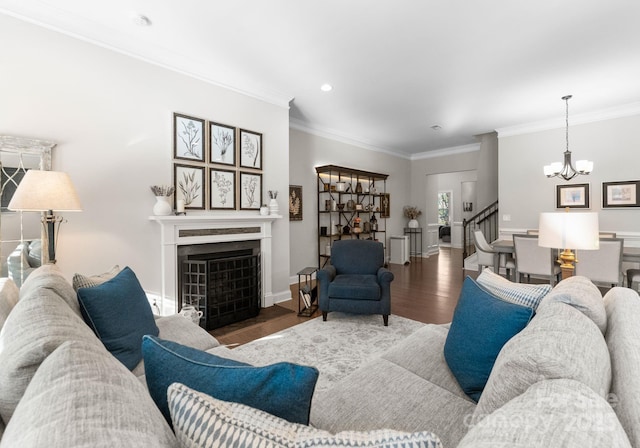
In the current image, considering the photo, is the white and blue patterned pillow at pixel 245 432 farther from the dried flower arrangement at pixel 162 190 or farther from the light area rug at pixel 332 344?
the dried flower arrangement at pixel 162 190

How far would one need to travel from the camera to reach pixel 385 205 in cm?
752

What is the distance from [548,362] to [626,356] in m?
0.34

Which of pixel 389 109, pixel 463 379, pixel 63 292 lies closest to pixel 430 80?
pixel 389 109

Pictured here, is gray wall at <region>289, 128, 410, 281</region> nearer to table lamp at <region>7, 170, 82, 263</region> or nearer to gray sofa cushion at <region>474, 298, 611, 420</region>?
table lamp at <region>7, 170, 82, 263</region>

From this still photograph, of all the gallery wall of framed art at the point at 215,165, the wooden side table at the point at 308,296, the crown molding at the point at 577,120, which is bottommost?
the wooden side table at the point at 308,296

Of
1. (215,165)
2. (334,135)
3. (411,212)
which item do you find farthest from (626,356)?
(411,212)

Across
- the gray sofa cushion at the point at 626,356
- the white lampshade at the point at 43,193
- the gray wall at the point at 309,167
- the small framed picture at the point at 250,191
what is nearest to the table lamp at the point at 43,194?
the white lampshade at the point at 43,193

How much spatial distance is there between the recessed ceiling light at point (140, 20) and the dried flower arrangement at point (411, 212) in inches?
271

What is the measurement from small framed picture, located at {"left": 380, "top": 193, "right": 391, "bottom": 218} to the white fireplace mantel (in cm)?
394

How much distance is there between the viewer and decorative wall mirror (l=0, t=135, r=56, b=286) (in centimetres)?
236

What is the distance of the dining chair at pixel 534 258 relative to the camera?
3805 mm

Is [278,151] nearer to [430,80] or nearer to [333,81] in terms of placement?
[333,81]

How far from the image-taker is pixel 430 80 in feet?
Result: 12.5

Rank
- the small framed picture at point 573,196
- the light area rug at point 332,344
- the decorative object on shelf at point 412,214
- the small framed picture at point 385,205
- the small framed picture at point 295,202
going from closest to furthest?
the light area rug at point 332,344 → the small framed picture at point 573,196 → the small framed picture at point 295,202 → the small framed picture at point 385,205 → the decorative object on shelf at point 412,214
